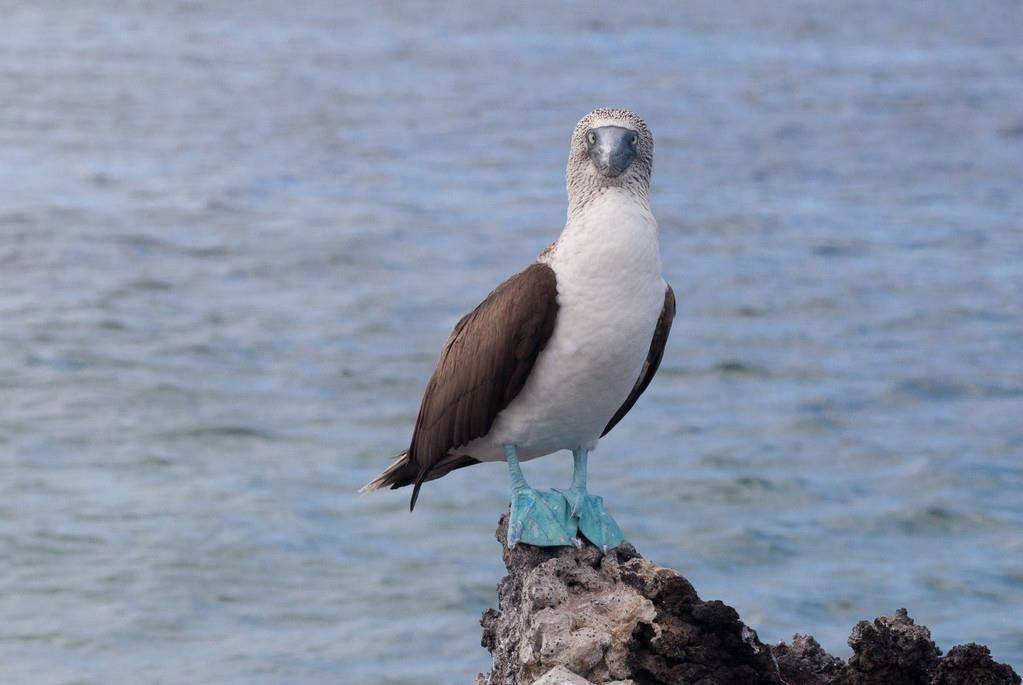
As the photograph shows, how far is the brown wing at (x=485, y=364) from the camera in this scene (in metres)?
7.93

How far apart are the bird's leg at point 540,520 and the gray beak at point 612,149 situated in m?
1.58

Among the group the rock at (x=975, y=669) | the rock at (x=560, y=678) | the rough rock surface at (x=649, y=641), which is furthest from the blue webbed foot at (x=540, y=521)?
the rock at (x=975, y=669)

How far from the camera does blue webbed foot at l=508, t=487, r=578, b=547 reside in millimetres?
8016

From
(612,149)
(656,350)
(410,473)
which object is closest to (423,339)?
(410,473)

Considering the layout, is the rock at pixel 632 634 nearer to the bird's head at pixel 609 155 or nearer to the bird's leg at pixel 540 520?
the bird's leg at pixel 540 520

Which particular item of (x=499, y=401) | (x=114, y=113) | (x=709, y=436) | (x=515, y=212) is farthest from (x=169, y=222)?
(x=499, y=401)

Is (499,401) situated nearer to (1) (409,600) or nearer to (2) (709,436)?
(1) (409,600)

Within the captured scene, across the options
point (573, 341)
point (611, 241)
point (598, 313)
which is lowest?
point (573, 341)

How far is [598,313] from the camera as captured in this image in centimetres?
779

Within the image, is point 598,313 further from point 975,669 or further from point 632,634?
point 975,669

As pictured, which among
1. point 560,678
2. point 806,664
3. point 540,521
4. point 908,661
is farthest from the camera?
point 806,664

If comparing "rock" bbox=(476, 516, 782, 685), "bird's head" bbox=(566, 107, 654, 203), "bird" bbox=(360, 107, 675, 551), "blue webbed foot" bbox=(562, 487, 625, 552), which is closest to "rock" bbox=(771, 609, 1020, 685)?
"rock" bbox=(476, 516, 782, 685)

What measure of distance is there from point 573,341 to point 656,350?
29.2 inches

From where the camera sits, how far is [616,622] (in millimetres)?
7727
